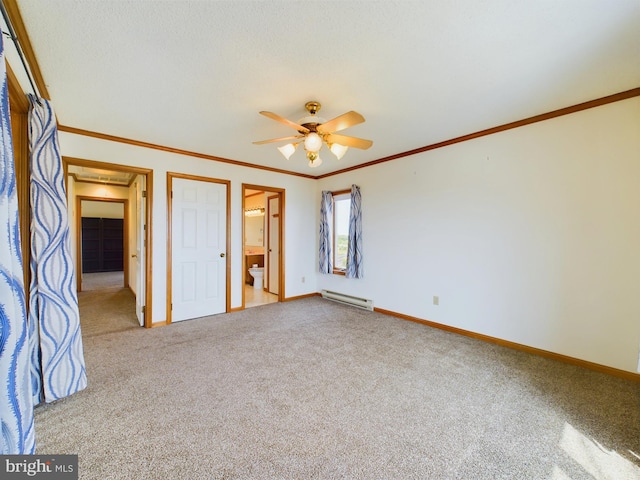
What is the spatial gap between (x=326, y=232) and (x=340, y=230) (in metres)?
0.28

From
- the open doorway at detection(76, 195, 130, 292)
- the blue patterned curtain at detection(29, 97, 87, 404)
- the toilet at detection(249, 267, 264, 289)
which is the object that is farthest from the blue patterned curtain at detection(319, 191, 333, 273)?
the open doorway at detection(76, 195, 130, 292)

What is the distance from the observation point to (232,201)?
432cm

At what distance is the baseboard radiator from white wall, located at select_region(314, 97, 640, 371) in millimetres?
479

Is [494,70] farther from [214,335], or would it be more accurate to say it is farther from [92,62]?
[214,335]

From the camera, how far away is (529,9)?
4.88ft

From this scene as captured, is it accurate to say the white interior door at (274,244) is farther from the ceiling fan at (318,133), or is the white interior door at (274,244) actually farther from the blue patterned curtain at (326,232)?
the ceiling fan at (318,133)

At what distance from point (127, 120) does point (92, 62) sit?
1052 mm

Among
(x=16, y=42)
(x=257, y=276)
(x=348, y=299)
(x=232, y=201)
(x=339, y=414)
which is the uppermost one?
(x=16, y=42)

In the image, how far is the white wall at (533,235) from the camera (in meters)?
2.40

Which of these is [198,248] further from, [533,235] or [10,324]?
[533,235]

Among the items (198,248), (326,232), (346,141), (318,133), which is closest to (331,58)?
(318,133)

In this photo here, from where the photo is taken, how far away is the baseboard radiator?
4466 millimetres

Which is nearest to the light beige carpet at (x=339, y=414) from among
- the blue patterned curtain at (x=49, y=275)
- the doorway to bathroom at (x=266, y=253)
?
the blue patterned curtain at (x=49, y=275)

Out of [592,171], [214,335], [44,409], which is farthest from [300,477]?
[592,171]
